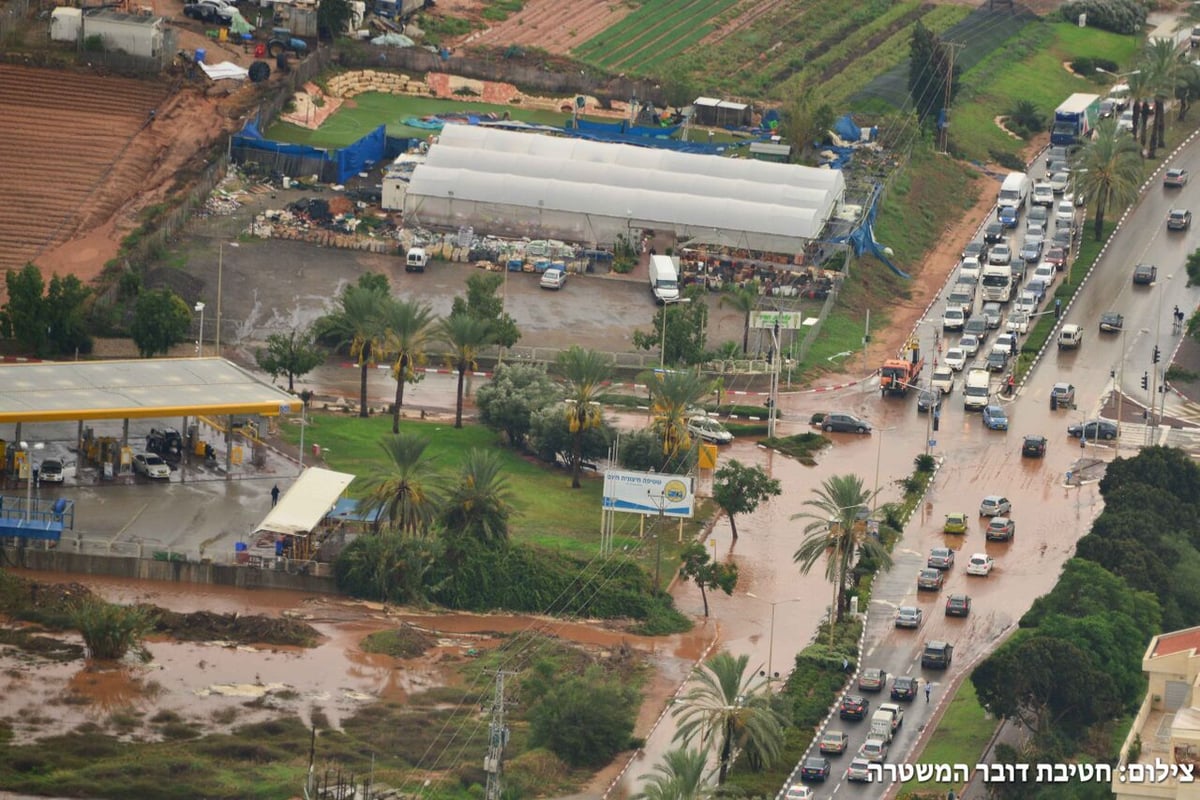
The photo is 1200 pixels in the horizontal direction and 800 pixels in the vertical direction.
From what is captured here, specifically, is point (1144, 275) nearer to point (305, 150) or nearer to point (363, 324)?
point (305, 150)

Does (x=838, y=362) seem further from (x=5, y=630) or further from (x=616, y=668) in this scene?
(x=5, y=630)

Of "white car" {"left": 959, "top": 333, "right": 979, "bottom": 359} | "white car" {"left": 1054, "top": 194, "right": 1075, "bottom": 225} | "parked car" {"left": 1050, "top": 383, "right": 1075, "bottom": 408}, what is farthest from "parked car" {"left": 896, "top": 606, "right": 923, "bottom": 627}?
"white car" {"left": 1054, "top": 194, "right": 1075, "bottom": 225}

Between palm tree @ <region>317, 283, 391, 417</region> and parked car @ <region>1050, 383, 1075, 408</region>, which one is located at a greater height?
palm tree @ <region>317, 283, 391, 417</region>

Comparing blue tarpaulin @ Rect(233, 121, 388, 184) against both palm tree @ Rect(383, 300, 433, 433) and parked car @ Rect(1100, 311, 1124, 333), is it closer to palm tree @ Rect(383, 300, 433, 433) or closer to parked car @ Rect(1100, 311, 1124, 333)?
palm tree @ Rect(383, 300, 433, 433)

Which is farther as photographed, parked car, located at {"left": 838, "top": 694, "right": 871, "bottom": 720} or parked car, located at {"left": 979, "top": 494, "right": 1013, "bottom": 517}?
parked car, located at {"left": 979, "top": 494, "right": 1013, "bottom": 517}

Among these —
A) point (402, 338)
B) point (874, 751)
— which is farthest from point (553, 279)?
point (874, 751)
